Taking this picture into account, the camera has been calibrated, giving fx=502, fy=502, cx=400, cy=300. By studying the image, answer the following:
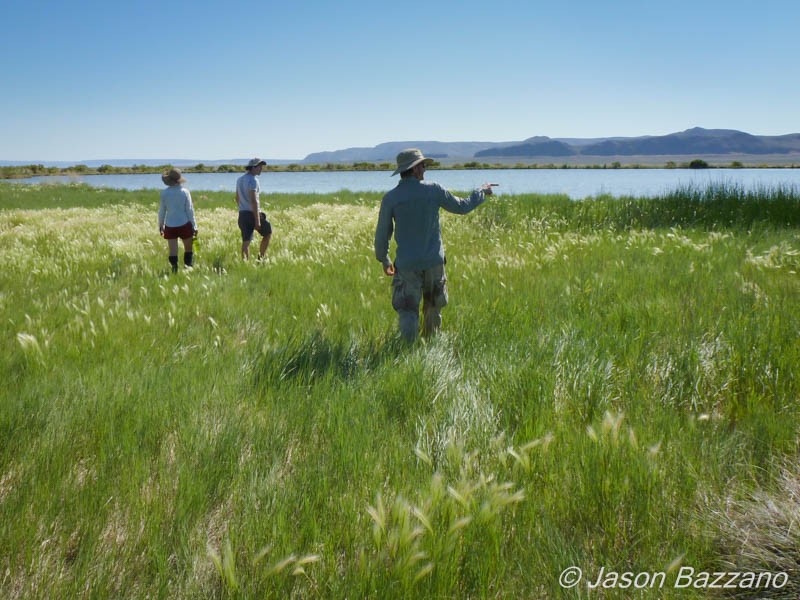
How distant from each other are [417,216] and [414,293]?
80 cm

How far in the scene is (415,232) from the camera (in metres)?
5.12

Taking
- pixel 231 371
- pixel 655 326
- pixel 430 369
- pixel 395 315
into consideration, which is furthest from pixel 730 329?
pixel 231 371

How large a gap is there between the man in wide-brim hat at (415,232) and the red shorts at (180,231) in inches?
232

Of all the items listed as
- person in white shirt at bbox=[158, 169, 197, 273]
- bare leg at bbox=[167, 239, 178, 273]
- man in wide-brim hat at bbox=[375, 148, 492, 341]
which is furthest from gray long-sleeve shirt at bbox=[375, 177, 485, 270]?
bare leg at bbox=[167, 239, 178, 273]

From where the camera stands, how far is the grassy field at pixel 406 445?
2.11 metres

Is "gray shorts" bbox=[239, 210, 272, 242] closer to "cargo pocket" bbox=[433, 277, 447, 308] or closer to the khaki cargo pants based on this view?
the khaki cargo pants

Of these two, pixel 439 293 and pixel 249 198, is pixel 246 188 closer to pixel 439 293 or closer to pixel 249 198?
pixel 249 198

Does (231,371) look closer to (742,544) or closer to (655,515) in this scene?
(655,515)

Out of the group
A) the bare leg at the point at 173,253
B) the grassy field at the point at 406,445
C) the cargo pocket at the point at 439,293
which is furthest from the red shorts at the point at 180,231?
the cargo pocket at the point at 439,293

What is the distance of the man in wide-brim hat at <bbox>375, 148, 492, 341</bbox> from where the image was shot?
503 cm

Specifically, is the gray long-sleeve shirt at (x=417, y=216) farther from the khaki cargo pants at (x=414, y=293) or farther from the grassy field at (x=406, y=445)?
the grassy field at (x=406, y=445)

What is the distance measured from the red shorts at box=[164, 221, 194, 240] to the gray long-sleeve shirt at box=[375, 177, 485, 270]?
5.96 meters

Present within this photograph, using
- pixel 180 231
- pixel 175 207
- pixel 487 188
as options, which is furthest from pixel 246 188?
pixel 487 188

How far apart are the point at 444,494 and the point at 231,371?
240 centimetres
